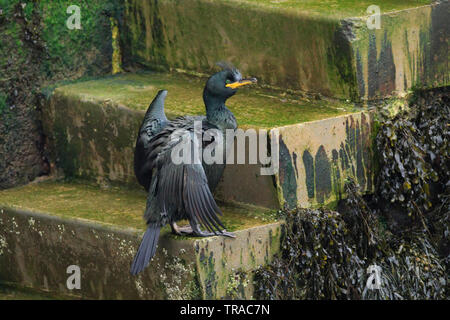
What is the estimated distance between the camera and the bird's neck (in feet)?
19.0

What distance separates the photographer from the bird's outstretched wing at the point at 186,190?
554 centimetres

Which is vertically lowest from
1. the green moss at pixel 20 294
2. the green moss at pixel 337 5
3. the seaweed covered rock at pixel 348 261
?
the green moss at pixel 20 294

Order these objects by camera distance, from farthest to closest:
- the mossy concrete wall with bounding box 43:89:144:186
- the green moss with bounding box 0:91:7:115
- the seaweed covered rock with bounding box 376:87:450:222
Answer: the green moss with bounding box 0:91:7:115 → the mossy concrete wall with bounding box 43:89:144:186 → the seaweed covered rock with bounding box 376:87:450:222

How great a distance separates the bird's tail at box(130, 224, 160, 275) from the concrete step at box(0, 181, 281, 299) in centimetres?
18

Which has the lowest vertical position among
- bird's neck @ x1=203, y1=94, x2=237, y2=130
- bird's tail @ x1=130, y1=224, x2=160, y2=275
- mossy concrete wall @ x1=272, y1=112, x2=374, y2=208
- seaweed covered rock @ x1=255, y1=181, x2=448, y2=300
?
seaweed covered rock @ x1=255, y1=181, x2=448, y2=300

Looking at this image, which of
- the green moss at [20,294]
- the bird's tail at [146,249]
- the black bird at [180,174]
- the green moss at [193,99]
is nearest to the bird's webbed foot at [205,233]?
the black bird at [180,174]

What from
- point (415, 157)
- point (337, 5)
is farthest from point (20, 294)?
point (337, 5)

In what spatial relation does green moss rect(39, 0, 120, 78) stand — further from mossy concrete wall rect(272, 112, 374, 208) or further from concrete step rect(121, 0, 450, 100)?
mossy concrete wall rect(272, 112, 374, 208)

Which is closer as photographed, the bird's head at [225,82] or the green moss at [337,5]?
the bird's head at [225,82]

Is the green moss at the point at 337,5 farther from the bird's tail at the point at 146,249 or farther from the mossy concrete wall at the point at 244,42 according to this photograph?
the bird's tail at the point at 146,249

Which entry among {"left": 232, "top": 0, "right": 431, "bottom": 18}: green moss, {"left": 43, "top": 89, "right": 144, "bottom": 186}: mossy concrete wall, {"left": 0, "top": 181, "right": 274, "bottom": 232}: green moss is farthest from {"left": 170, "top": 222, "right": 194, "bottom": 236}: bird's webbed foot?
{"left": 232, "top": 0, "right": 431, "bottom": 18}: green moss

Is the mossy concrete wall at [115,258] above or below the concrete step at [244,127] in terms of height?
below

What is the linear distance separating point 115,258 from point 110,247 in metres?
0.07
